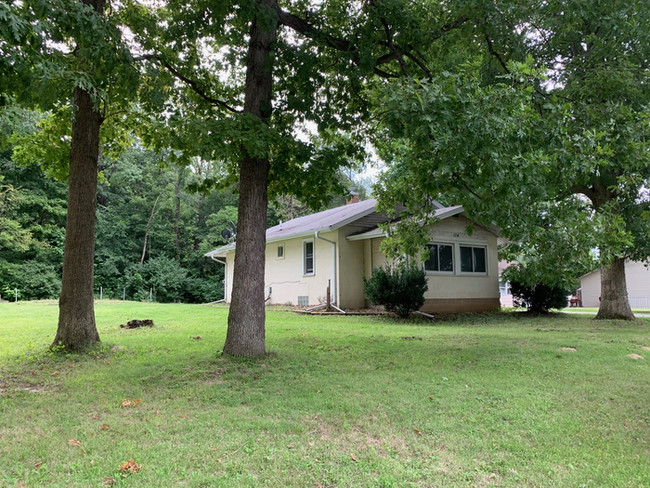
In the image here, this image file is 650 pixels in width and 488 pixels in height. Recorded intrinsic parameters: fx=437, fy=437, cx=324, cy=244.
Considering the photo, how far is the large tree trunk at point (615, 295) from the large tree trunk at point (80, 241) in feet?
46.7

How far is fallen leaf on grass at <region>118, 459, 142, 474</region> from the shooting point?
2888mm

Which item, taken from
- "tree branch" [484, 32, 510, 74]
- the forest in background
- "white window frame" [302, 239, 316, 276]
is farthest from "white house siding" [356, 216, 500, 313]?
the forest in background

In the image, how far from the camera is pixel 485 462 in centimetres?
314

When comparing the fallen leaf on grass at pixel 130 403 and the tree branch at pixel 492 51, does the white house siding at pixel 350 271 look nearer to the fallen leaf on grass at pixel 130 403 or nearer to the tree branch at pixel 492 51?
the tree branch at pixel 492 51

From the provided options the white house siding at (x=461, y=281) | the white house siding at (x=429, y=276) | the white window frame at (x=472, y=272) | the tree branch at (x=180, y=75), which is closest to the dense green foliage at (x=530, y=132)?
the tree branch at (x=180, y=75)

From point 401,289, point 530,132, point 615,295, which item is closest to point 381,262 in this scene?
point 401,289

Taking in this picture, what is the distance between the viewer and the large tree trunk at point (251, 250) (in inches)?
253

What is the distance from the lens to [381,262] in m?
15.2

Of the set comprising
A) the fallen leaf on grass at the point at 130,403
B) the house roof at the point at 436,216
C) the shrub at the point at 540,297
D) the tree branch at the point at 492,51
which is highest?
the tree branch at the point at 492,51

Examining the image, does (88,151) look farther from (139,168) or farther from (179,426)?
(139,168)

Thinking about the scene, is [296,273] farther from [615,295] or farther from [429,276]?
[615,295]

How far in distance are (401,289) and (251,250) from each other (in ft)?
23.2

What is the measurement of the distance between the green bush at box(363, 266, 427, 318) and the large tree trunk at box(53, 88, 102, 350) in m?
7.97

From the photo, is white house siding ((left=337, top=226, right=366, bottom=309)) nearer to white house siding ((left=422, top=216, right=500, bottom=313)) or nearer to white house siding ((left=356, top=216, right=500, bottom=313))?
white house siding ((left=356, top=216, right=500, bottom=313))
